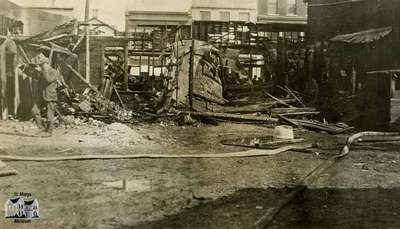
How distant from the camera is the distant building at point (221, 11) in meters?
40.4

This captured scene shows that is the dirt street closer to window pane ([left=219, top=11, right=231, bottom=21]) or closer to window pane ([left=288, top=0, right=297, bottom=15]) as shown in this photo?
window pane ([left=219, top=11, right=231, bottom=21])

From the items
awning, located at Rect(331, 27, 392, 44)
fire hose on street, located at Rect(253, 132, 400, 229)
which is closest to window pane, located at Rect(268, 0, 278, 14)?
awning, located at Rect(331, 27, 392, 44)

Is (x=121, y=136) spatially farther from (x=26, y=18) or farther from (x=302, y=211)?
(x=26, y=18)

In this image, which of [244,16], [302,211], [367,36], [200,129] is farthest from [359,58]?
[244,16]

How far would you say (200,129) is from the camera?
1500cm

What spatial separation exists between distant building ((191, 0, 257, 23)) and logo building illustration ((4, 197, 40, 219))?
1409 inches

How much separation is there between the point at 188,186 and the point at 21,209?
2573 millimetres

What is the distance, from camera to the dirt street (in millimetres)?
5680

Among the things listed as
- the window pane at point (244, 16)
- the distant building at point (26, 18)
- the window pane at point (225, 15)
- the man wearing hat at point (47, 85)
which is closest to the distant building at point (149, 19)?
the distant building at point (26, 18)

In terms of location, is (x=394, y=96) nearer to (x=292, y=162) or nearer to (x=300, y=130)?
(x=300, y=130)

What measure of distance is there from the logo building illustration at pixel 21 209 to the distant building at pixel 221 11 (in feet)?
117

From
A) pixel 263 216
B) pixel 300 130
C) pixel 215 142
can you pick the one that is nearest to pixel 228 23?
pixel 300 130

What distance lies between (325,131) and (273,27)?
15308mm

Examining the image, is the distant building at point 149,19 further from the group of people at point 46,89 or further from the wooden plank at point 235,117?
the group of people at point 46,89
